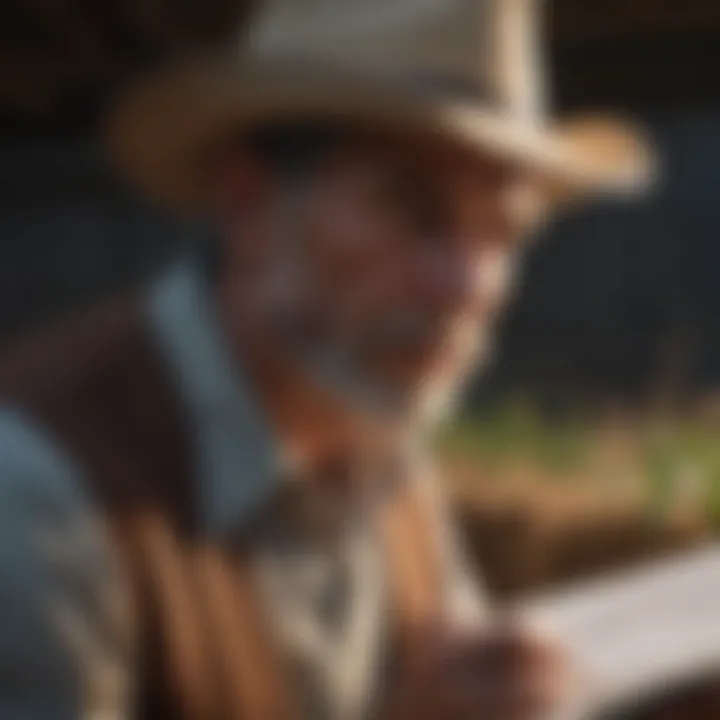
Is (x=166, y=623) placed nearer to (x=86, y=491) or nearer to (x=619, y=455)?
(x=86, y=491)

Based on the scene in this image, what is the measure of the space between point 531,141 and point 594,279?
0.46ft

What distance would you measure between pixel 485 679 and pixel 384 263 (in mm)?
207

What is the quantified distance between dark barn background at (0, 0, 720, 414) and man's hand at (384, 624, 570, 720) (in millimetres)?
149

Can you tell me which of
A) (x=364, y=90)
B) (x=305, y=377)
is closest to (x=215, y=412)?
(x=305, y=377)

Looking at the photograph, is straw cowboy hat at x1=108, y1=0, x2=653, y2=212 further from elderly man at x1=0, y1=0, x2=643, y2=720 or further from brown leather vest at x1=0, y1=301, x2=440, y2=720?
brown leather vest at x1=0, y1=301, x2=440, y2=720

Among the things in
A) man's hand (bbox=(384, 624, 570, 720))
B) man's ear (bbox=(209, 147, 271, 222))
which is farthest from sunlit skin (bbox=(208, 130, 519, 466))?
man's hand (bbox=(384, 624, 570, 720))

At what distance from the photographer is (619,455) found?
86 cm

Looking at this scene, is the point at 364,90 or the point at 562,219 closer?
the point at 364,90

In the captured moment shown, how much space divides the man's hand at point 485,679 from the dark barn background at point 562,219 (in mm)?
149

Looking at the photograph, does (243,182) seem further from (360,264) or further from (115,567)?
(115,567)

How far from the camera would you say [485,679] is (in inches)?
29.8

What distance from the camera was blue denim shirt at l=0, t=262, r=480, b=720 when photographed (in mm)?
648

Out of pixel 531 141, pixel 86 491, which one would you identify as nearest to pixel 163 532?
pixel 86 491

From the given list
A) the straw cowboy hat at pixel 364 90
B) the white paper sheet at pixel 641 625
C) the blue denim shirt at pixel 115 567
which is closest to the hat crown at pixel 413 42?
the straw cowboy hat at pixel 364 90
